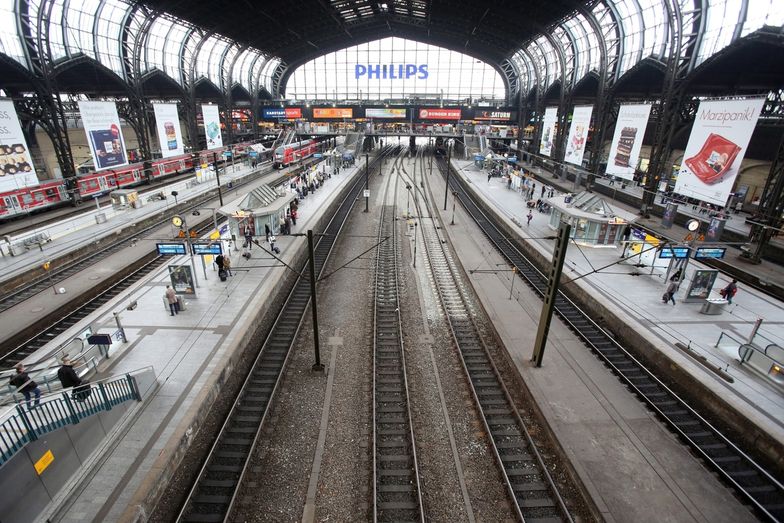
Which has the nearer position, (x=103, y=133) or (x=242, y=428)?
(x=242, y=428)

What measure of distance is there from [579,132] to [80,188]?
47.8 meters

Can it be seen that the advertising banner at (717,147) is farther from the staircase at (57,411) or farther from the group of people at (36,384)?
the group of people at (36,384)

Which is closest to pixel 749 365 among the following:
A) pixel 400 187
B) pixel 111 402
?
pixel 111 402

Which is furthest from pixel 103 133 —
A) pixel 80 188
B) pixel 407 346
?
pixel 407 346

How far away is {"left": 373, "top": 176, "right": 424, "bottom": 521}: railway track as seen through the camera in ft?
29.8

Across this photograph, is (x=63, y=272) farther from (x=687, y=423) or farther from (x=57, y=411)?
(x=687, y=423)

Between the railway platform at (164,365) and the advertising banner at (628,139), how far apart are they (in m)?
28.0

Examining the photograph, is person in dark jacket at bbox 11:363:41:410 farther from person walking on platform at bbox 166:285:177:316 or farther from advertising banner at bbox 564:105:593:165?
advertising banner at bbox 564:105:593:165

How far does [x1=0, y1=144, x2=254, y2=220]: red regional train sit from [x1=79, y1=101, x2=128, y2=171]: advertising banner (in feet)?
17.8

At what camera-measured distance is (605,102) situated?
4288 centimetres

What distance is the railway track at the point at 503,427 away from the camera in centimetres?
907

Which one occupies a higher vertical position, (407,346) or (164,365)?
(164,365)

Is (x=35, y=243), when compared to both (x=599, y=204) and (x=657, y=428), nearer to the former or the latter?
(x=657, y=428)

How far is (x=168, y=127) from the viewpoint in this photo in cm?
3844
